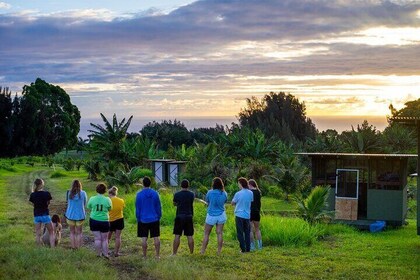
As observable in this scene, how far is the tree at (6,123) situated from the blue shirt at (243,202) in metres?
32.9

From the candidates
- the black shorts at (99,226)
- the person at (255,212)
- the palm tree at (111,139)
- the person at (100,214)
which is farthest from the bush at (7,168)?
the black shorts at (99,226)

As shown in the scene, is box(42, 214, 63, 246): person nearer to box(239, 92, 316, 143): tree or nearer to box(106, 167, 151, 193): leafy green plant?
box(106, 167, 151, 193): leafy green plant

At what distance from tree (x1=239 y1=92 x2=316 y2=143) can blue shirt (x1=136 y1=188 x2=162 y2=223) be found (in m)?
62.5

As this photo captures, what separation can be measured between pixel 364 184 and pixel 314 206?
10.1 ft

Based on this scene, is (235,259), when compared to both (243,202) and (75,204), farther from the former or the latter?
(75,204)

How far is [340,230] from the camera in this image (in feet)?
69.5

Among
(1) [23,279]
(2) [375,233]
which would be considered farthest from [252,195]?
(2) [375,233]

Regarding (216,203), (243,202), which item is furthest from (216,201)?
(243,202)

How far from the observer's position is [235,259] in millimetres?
15047

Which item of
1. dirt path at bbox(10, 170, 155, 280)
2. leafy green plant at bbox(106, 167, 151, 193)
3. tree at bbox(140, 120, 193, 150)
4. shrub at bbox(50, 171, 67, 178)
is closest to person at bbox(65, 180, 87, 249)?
dirt path at bbox(10, 170, 155, 280)

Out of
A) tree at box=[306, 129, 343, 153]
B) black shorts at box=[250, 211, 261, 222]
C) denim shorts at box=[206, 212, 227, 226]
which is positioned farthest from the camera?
tree at box=[306, 129, 343, 153]

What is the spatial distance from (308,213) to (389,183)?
333 centimetres

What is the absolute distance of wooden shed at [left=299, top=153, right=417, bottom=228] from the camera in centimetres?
2200

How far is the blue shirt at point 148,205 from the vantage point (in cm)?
1452
